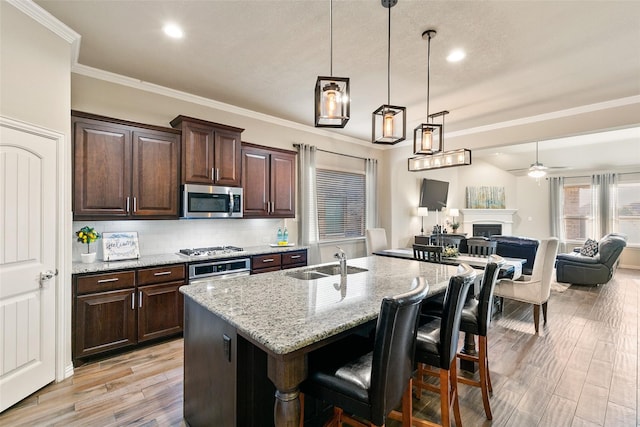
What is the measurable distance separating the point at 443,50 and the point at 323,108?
5.64 feet

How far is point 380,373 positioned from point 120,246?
3.29m

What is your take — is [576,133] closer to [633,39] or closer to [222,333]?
[633,39]

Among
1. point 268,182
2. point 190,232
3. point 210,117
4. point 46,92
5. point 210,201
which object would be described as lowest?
point 190,232

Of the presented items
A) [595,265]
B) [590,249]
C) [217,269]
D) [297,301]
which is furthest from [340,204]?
[590,249]

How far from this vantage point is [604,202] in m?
8.51

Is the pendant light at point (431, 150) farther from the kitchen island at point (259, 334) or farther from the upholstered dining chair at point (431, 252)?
the kitchen island at point (259, 334)

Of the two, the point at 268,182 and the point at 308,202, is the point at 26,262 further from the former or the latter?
the point at 308,202

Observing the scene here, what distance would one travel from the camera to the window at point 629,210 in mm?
8172

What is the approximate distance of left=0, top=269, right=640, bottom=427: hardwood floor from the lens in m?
2.18

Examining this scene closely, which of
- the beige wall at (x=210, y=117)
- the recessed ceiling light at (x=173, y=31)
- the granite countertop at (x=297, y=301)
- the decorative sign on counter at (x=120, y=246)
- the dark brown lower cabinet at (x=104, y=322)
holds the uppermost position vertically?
the recessed ceiling light at (x=173, y=31)

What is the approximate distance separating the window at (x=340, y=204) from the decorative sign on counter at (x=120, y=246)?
2.99m

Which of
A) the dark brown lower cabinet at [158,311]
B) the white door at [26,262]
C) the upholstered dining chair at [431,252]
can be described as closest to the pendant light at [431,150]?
the upholstered dining chair at [431,252]

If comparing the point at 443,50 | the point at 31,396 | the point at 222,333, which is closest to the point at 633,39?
the point at 443,50

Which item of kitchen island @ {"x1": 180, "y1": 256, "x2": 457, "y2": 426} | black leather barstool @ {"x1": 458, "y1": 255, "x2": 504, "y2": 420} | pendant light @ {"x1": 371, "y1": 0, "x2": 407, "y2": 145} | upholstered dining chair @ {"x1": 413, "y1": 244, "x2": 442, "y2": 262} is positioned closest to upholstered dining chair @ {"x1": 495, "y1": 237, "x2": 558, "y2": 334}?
upholstered dining chair @ {"x1": 413, "y1": 244, "x2": 442, "y2": 262}
